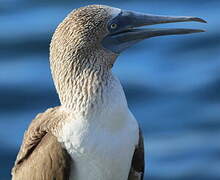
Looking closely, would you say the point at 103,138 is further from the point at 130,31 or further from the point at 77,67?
the point at 130,31

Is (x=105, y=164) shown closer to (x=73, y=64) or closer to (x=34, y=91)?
(x=73, y=64)

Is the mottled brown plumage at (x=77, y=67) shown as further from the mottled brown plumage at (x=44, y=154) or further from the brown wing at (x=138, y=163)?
the brown wing at (x=138, y=163)

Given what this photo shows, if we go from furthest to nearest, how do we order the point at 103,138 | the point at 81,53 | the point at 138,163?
the point at 138,163 < the point at 103,138 < the point at 81,53

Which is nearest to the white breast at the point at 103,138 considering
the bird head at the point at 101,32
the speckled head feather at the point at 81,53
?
the speckled head feather at the point at 81,53

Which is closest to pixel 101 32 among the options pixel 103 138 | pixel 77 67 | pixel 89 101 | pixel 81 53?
pixel 81 53

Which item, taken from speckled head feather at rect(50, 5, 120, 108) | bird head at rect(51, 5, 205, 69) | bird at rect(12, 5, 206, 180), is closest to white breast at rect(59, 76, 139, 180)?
bird at rect(12, 5, 206, 180)

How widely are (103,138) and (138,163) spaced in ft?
2.41

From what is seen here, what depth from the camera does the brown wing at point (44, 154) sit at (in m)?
7.96

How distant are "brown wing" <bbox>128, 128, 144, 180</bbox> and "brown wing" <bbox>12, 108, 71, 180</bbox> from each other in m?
0.70

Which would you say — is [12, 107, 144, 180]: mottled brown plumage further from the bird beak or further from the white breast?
the bird beak

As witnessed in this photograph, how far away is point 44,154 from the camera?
800cm

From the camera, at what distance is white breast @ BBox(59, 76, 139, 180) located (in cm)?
781

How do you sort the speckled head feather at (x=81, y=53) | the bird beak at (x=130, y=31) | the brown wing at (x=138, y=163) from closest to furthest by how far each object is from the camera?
1. the speckled head feather at (x=81, y=53)
2. the bird beak at (x=130, y=31)
3. the brown wing at (x=138, y=163)

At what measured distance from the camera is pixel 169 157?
12266mm
